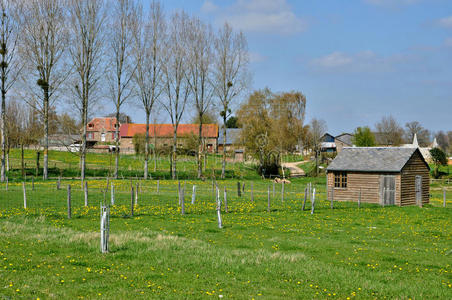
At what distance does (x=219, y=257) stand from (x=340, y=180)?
Result: 30.4 metres

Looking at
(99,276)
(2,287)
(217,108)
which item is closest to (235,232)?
(99,276)

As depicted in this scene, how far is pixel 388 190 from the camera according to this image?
134 ft

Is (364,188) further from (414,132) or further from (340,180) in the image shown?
(414,132)

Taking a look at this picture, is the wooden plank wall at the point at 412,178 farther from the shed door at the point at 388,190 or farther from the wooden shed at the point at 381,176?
the shed door at the point at 388,190

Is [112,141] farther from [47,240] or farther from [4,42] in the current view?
[47,240]

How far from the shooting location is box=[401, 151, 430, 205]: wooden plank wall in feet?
136

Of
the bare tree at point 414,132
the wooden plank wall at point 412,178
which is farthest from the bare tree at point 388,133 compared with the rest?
the wooden plank wall at point 412,178

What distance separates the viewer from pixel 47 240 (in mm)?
17938

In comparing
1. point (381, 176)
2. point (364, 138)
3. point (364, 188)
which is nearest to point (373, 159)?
point (381, 176)

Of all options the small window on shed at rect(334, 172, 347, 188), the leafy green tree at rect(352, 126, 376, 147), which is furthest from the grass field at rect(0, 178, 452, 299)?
the leafy green tree at rect(352, 126, 376, 147)

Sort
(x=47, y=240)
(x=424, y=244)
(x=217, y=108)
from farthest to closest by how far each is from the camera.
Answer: (x=217, y=108), (x=424, y=244), (x=47, y=240)

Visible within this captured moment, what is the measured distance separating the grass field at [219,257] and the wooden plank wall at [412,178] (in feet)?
45.1

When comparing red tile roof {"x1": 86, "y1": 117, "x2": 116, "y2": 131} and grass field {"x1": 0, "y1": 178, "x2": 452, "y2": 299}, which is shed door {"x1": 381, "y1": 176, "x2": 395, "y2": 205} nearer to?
grass field {"x1": 0, "y1": 178, "x2": 452, "y2": 299}

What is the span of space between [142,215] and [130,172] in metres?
42.5
